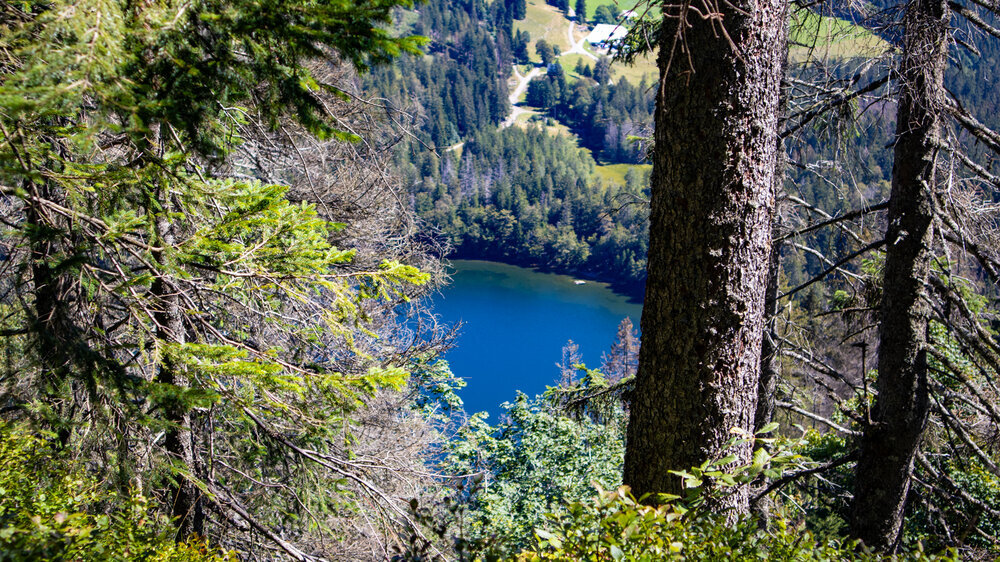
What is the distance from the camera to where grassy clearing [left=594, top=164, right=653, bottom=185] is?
9625 centimetres

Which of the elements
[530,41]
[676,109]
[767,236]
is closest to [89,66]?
[676,109]

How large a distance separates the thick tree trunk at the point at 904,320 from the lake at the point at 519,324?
27.3 m

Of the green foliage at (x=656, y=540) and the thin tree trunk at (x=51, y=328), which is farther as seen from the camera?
the thin tree trunk at (x=51, y=328)

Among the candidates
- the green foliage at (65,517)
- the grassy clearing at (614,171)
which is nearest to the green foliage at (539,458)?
the green foliage at (65,517)

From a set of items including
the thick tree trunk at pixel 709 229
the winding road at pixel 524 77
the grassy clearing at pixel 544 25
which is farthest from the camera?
the grassy clearing at pixel 544 25

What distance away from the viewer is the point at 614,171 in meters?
101

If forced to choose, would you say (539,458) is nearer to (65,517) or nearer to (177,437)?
(177,437)

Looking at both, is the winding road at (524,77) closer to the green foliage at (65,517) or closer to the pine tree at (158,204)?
the pine tree at (158,204)

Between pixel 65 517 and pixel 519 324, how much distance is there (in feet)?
159

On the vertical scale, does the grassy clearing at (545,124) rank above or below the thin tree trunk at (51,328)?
below

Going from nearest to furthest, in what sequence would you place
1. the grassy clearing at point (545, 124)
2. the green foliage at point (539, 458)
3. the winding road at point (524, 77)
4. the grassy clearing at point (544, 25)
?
the green foliage at point (539, 458), the grassy clearing at point (545, 124), the winding road at point (524, 77), the grassy clearing at point (544, 25)

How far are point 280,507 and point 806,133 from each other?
18.7 ft

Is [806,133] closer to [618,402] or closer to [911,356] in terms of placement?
[911,356]

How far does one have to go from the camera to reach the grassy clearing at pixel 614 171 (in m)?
96.2
